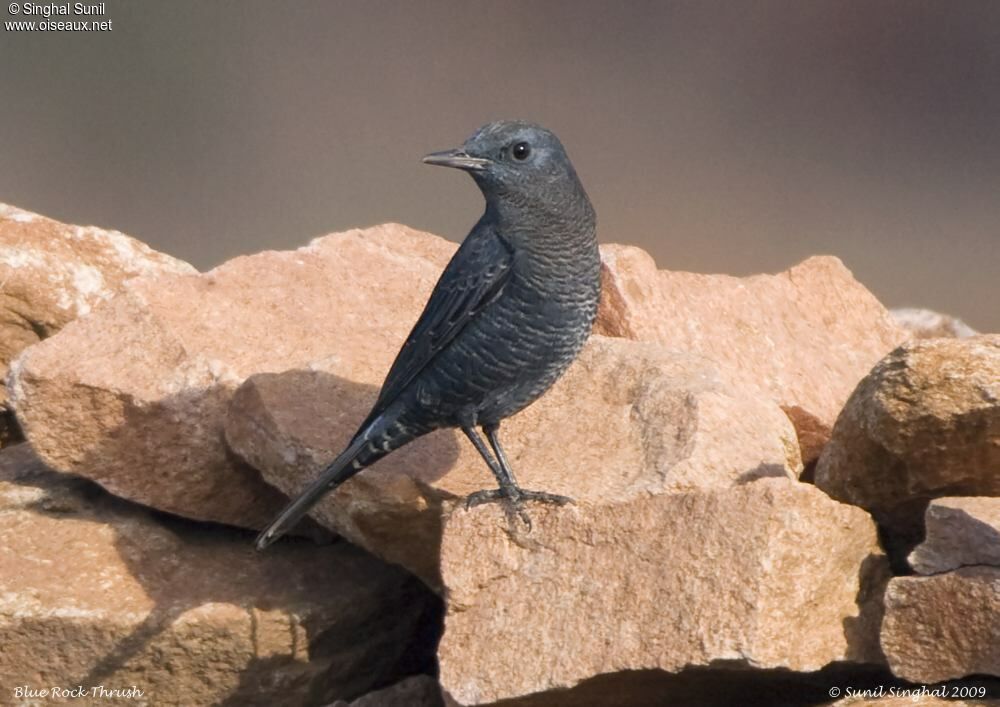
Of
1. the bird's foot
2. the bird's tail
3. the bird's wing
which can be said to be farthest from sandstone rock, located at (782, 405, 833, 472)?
the bird's tail

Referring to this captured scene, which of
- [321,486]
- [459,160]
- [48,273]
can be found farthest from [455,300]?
[48,273]

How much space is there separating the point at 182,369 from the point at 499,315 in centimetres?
138

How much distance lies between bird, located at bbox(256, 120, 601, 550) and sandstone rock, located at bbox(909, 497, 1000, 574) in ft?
3.54

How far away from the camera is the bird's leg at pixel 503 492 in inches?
179

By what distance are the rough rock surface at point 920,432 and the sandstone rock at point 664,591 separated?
1.04 feet

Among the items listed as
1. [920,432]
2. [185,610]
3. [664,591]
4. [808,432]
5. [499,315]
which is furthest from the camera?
[808,432]

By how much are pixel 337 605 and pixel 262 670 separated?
0.34m

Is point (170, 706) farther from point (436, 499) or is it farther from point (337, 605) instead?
point (436, 499)

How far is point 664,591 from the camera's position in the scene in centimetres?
→ 406

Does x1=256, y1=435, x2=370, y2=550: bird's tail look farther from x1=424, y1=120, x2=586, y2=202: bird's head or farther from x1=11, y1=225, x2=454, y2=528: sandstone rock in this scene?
x1=424, y1=120, x2=586, y2=202: bird's head

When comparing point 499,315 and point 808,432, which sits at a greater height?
point 499,315

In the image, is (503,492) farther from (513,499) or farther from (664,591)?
(664,591)

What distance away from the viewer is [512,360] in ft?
15.4

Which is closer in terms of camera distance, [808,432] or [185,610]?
[185,610]
